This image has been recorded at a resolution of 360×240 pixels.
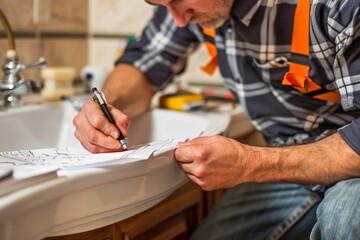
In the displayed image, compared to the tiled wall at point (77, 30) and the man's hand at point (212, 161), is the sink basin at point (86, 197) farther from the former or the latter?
the tiled wall at point (77, 30)

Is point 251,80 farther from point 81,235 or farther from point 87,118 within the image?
point 81,235

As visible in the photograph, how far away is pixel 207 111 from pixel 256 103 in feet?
0.58

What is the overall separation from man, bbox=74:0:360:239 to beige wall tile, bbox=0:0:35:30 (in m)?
0.29

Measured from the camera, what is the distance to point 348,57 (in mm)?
793

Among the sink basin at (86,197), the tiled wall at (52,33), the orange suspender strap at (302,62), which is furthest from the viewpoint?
the tiled wall at (52,33)

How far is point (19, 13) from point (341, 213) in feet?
3.03

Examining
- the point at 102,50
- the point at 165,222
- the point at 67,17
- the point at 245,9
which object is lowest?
the point at 165,222

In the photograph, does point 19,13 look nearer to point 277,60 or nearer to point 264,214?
point 277,60

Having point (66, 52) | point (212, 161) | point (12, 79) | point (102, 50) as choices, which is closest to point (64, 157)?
point (212, 161)

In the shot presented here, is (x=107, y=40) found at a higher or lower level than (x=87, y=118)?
higher

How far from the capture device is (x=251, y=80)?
3.18 ft

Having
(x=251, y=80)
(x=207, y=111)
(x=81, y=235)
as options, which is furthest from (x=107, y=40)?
(x=81, y=235)

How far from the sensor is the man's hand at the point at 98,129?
2.37 ft

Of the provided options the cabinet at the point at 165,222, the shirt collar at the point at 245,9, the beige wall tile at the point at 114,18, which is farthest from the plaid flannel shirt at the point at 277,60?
the beige wall tile at the point at 114,18
